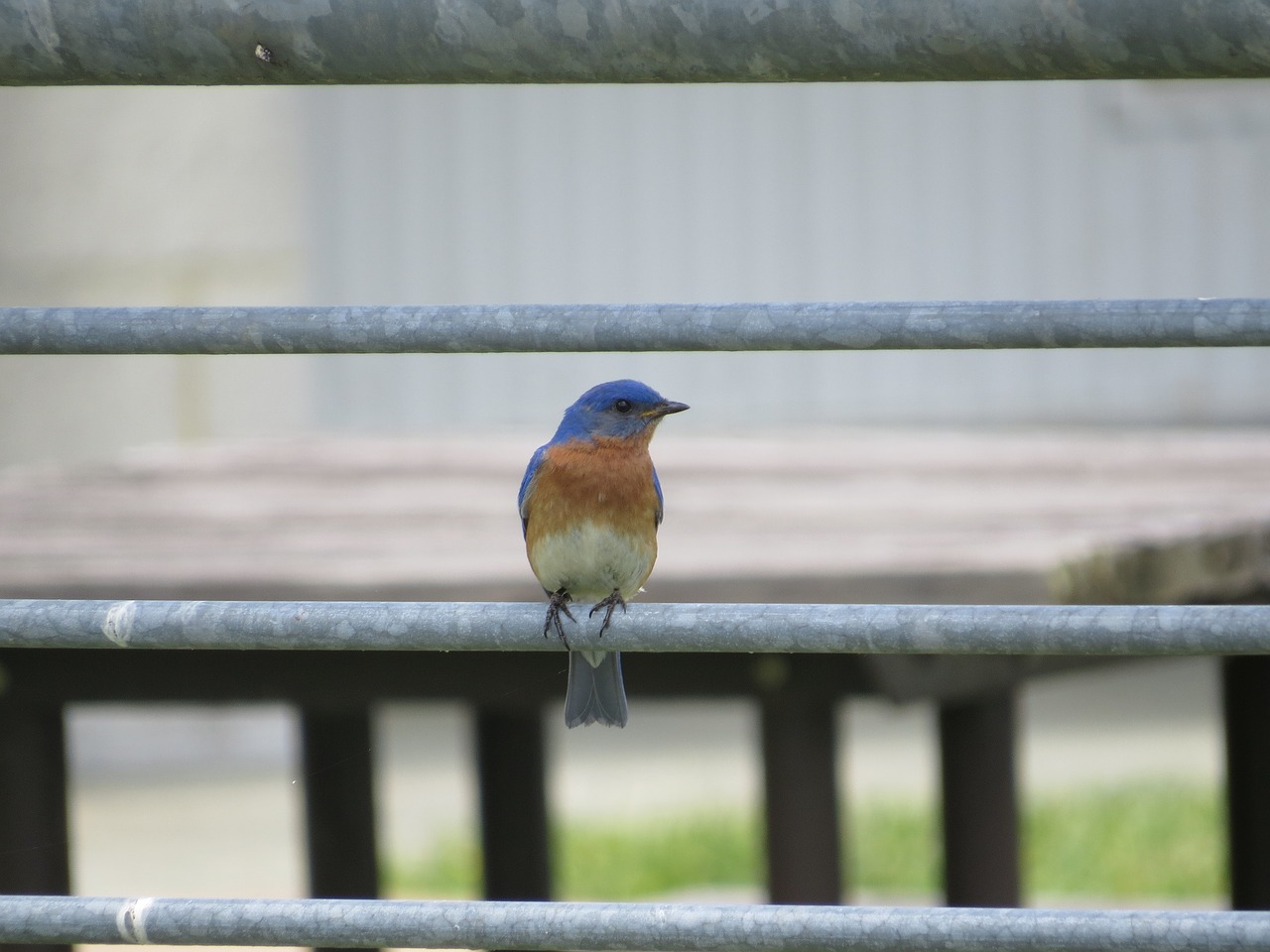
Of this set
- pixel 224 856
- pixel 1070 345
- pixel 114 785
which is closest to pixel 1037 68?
pixel 1070 345

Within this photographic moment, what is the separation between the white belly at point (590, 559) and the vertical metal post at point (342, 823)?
2.60m

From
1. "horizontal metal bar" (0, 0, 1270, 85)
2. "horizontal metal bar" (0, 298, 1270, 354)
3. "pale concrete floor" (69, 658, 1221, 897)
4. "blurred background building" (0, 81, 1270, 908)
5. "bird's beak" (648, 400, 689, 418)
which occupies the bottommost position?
"pale concrete floor" (69, 658, 1221, 897)

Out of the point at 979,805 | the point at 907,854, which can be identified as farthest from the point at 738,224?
the point at 979,805

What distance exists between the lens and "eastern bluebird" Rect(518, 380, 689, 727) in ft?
7.86

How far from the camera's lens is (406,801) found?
8.34 m

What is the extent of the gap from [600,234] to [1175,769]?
14.2ft

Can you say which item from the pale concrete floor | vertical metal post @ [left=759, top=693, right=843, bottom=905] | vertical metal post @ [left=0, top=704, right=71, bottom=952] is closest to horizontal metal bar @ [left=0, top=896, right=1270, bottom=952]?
vertical metal post @ [left=759, top=693, right=843, bottom=905]

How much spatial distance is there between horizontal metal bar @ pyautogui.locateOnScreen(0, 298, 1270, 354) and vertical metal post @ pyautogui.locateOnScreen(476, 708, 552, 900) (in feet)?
12.0

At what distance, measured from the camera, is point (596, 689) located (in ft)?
7.55

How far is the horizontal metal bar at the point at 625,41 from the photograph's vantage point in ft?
3.54

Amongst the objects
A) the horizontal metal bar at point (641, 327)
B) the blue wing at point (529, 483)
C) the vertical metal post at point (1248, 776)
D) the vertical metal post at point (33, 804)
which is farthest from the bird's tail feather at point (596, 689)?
Answer: the vertical metal post at point (1248, 776)

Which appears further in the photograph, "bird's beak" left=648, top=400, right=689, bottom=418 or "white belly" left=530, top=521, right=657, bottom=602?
"bird's beak" left=648, top=400, right=689, bottom=418

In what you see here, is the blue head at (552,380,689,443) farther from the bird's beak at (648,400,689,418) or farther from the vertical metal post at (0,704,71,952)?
the vertical metal post at (0,704,71,952)

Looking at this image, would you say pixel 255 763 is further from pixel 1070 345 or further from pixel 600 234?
pixel 1070 345
